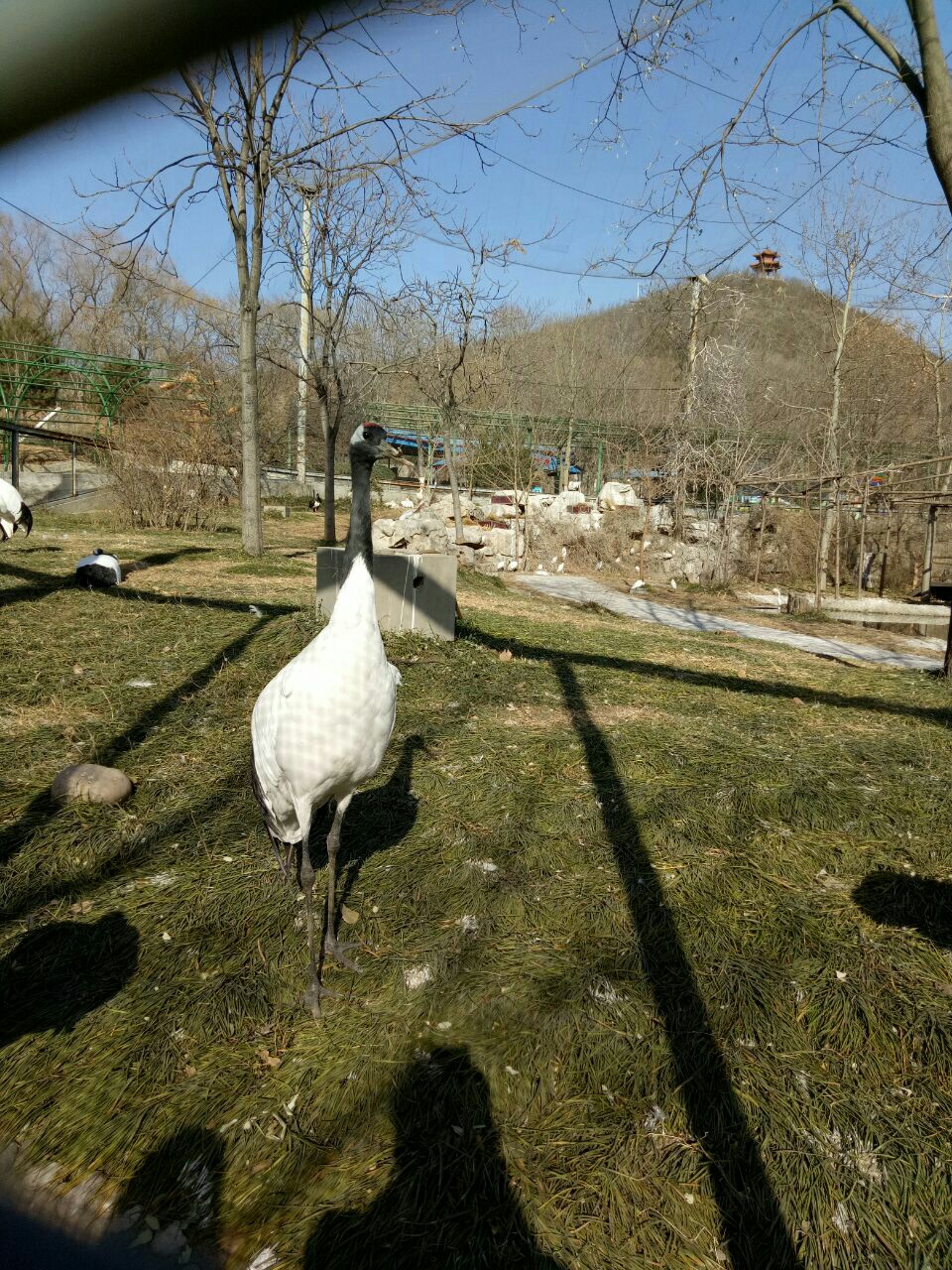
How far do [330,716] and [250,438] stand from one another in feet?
34.5

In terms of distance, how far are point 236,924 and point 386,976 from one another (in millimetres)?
664

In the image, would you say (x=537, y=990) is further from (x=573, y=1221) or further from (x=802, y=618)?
(x=802, y=618)

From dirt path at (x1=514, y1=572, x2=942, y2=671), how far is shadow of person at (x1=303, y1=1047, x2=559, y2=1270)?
843 cm

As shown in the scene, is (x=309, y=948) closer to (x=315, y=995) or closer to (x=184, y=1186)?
(x=315, y=995)

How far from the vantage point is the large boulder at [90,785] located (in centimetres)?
370

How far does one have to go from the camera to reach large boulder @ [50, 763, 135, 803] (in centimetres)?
370

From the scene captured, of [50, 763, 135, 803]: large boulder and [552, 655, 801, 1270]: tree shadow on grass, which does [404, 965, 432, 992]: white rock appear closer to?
[552, 655, 801, 1270]: tree shadow on grass

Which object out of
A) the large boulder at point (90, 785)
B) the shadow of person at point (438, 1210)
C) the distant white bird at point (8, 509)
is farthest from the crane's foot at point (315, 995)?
the distant white bird at point (8, 509)

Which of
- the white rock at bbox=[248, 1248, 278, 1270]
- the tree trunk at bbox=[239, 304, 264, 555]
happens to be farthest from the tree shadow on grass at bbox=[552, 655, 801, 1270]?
the tree trunk at bbox=[239, 304, 264, 555]

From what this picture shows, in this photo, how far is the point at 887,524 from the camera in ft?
56.9

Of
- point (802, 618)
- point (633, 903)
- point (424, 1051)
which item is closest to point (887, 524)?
point (802, 618)

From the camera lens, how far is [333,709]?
255cm

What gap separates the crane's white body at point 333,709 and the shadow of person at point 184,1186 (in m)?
0.99

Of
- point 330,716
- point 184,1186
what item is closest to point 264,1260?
point 184,1186
